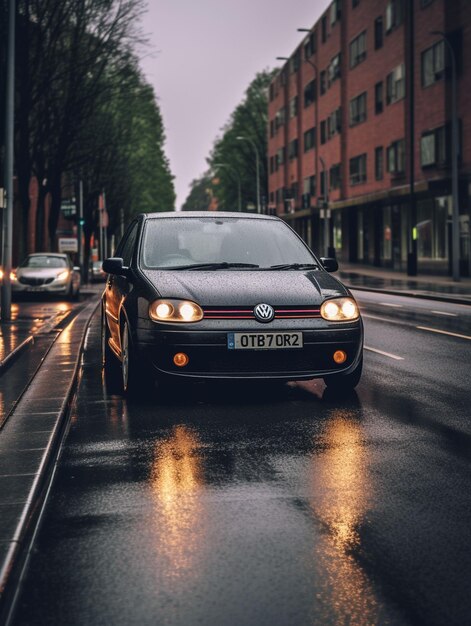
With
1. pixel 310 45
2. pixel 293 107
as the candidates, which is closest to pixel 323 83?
pixel 310 45

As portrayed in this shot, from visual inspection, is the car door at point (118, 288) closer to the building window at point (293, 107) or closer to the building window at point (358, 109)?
the building window at point (358, 109)

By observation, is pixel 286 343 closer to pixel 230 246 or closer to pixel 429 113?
pixel 230 246

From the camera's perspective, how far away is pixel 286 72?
7050cm

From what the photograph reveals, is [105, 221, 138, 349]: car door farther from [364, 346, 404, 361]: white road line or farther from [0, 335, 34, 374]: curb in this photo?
[364, 346, 404, 361]: white road line

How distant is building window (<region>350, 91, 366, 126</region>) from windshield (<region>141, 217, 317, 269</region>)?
4091 cm

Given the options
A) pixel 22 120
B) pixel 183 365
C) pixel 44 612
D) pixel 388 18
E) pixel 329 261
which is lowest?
pixel 44 612

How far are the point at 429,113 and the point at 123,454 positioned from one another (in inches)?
1325

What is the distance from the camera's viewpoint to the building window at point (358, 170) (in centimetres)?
4825

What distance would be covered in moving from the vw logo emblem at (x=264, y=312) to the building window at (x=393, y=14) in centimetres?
3670

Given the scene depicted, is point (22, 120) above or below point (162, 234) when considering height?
above

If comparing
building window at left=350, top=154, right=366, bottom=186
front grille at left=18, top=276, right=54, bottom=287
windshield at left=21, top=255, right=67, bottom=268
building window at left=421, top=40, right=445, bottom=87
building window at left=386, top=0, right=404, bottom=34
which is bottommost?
front grille at left=18, top=276, right=54, bottom=287

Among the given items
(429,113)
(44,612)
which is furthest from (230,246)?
(429,113)

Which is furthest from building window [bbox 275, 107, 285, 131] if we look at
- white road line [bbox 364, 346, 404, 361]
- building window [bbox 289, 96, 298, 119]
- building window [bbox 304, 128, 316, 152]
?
white road line [bbox 364, 346, 404, 361]

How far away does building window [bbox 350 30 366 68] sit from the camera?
4806 centimetres
